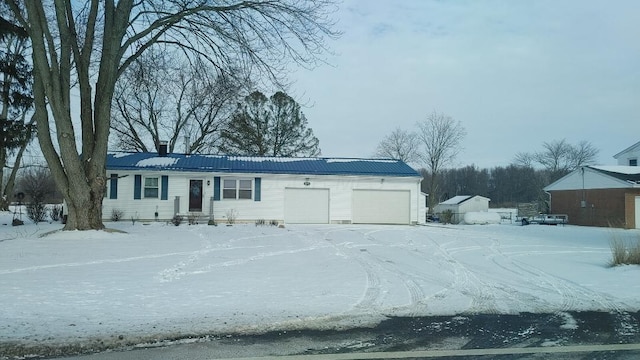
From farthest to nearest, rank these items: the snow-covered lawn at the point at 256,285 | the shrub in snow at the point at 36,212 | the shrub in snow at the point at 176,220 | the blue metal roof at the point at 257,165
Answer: the blue metal roof at the point at 257,165
the shrub in snow at the point at 36,212
the shrub in snow at the point at 176,220
the snow-covered lawn at the point at 256,285

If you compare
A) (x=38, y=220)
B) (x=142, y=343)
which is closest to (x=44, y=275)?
(x=142, y=343)

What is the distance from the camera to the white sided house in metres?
26.7

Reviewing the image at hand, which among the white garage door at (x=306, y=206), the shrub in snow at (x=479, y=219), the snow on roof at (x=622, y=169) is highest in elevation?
the snow on roof at (x=622, y=169)

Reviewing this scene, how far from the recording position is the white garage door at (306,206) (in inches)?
1116

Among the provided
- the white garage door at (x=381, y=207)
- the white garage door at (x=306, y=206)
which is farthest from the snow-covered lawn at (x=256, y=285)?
the white garage door at (x=381, y=207)

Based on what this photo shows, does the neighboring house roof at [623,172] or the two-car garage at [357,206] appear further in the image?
the neighboring house roof at [623,172]

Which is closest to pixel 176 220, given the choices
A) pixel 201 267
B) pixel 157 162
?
pixel 157 162

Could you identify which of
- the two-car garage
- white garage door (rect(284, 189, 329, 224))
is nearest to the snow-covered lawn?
white garage door (rect(284, 189, 329, 224))

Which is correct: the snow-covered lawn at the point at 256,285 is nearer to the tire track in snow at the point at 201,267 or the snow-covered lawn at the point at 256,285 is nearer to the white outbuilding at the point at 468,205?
the tire track in snow at the point at 201,267

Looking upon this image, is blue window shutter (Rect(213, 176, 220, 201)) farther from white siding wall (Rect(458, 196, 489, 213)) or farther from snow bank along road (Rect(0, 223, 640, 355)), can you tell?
white siding wall (Rect(458, 196, 489, 213))

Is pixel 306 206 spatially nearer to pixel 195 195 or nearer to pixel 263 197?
pixel 263 197

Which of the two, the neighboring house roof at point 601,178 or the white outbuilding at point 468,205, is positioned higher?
the neighboring house roof at point 601,178

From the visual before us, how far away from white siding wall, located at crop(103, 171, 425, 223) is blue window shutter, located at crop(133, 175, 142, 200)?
0.50 ft

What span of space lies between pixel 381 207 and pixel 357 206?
1395 millimetres
